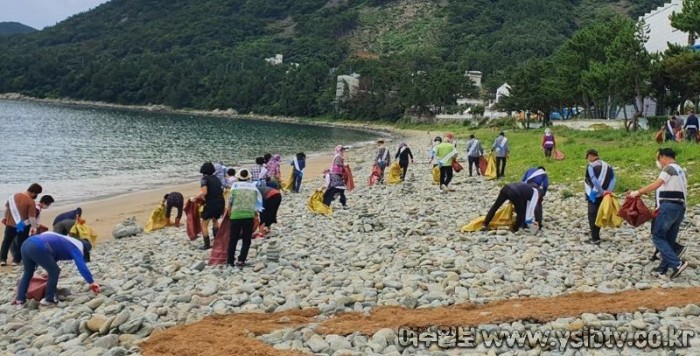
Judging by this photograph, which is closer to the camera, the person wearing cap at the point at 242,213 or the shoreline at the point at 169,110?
the person wearing cap at the point at 242,213

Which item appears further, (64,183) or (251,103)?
(251,103)

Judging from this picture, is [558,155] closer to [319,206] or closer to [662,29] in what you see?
[319,206]

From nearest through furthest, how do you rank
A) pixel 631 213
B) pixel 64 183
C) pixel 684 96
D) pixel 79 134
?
pixel 631 213, pixel 64 183, pixel 684 96, pixel 79 134

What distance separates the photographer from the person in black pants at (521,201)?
12039 millimetres

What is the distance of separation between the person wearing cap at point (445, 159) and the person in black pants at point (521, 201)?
23.1 ft

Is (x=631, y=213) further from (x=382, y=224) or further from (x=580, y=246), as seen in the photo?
(x=382, y=224)

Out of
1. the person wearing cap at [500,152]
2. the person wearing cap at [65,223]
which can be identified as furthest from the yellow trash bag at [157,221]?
the person wearing cap at [500,152]

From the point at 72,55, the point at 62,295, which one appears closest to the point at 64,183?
the point at 62,295

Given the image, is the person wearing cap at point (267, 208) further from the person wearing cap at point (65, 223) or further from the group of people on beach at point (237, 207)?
the person wearing cap at point (65, 223)

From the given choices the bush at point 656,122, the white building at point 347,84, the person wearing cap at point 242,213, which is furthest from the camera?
the white building at point 347,84

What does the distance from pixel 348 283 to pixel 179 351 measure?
125 inches

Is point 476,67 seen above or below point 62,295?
above

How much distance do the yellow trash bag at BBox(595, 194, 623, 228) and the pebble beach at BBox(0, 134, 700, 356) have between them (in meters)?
0.47

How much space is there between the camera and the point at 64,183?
31062 millimetres
